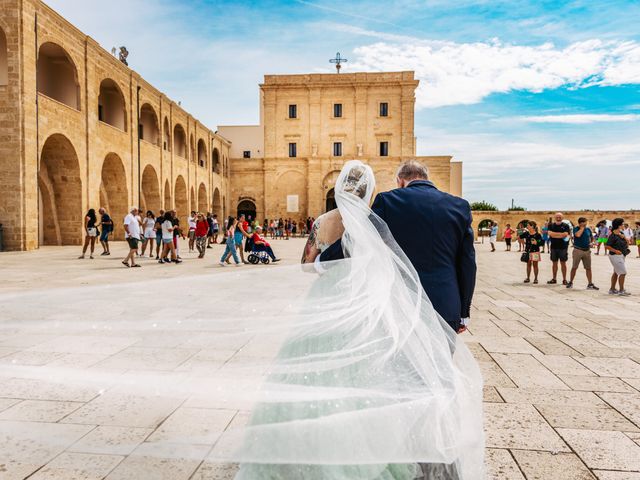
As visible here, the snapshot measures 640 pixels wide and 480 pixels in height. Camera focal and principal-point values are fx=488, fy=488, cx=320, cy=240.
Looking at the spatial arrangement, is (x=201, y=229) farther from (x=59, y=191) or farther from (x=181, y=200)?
(x=181, y=200)

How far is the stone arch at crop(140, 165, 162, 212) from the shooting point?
29266mm

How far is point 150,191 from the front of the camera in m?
29.4

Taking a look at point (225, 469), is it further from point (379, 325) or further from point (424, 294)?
point (424, 294)

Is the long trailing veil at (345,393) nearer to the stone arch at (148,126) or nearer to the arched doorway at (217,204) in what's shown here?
the stone arch at (148,126)

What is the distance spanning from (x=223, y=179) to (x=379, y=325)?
4397 cm

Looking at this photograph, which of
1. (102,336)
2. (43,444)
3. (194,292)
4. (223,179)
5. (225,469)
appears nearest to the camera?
(225,469)

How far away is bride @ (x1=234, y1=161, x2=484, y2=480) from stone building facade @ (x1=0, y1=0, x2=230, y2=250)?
1763 centimetres

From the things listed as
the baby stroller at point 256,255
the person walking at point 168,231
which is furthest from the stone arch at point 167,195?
the baby stroller at point 256,255

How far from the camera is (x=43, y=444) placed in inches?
113

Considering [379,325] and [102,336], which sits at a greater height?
[379,325]

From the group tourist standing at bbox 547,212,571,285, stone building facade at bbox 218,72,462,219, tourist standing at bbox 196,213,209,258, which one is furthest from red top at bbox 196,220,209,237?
stone building facade at bbox 218,72,462,219

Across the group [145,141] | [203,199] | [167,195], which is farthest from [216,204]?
[145,141]

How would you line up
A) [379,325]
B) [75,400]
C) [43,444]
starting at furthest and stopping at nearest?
[75,400] < [43,444] < [379,325]

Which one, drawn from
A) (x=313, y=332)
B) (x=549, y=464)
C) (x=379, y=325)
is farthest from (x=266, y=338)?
(x=549, y=464)
